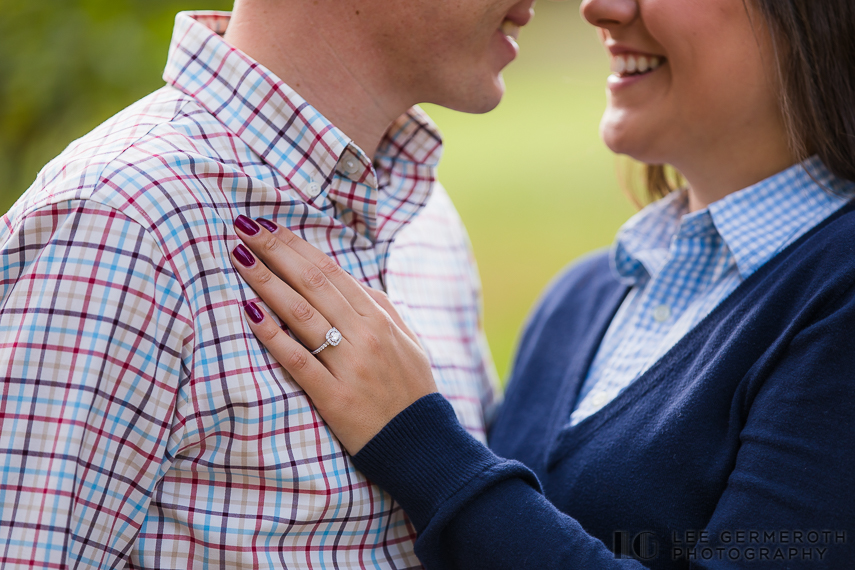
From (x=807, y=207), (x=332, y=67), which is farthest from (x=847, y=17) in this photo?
(x=332, y=67)

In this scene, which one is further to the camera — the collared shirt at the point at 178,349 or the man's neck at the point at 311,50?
the man's neck at the point at 311,50

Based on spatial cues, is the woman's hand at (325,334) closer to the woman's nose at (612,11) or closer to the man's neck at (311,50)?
the man's neck at (311,50)

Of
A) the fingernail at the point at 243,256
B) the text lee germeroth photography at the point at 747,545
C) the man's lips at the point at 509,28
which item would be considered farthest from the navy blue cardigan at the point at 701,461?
the man's lips at the point at 509,28

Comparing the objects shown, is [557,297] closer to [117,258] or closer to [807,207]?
[807,207]

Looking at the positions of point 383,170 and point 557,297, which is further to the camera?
point 557,297

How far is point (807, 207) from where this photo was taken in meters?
1.37

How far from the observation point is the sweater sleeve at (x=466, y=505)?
112 cm

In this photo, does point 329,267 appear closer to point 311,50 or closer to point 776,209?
point 311,50

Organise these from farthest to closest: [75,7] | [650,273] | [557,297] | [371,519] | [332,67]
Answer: [557,297]
[75,7]
[650,273]
[332,67]
[371,519]

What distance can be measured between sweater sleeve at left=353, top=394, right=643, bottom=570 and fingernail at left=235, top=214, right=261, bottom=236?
0.36 meters

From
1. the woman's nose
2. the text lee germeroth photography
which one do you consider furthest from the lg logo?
the woman's nose

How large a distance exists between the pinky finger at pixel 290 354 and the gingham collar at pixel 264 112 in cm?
24

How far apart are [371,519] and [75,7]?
4.62 ft

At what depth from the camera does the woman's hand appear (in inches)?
43.9
